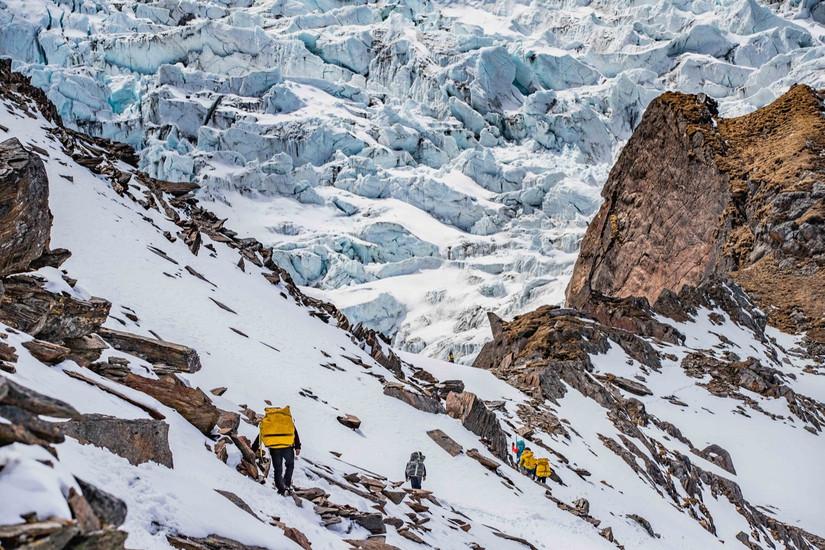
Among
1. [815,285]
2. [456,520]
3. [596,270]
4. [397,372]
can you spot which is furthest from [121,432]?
[815,285]

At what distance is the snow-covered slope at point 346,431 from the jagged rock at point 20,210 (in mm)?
753

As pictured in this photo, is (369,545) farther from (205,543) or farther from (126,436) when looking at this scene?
(126,436)

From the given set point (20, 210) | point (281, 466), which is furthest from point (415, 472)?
point (20, 210)

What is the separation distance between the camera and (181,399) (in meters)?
10.5

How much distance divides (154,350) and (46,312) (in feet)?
8.45

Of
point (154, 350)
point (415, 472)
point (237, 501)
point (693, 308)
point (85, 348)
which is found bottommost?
point (693, 308)

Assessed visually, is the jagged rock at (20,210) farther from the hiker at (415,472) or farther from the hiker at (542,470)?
the hiker at (542,470)

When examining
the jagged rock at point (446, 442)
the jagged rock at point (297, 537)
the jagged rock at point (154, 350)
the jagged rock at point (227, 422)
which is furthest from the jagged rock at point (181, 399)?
the jagged rock at point (446, 442)

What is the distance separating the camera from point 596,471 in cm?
2583

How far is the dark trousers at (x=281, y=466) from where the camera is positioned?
9805 mm

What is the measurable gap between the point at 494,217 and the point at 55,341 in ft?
351

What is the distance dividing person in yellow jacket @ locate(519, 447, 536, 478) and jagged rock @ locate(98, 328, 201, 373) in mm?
11416

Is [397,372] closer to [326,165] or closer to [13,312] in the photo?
[13,312]

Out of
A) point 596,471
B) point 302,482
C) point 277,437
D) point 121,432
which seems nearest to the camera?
point 121,432
